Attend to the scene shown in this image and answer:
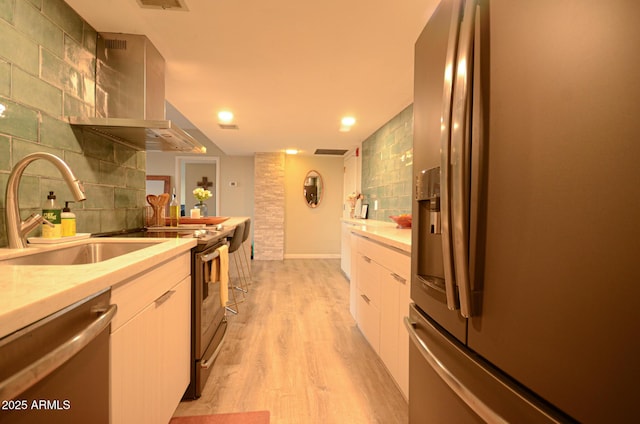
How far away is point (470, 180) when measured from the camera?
0.68 meters

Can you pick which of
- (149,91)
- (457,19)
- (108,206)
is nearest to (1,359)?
(457,19)

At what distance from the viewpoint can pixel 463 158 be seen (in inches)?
26.5

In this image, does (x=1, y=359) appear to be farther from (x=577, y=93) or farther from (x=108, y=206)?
(x=108, y=206)

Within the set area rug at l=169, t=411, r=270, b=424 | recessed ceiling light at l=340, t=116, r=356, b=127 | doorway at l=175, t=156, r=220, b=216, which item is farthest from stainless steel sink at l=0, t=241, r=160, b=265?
doorway at l=175, t=156, r=220, b=216

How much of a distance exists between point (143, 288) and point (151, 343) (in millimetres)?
244

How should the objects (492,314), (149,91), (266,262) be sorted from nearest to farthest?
(492,314)
(149,91)
(266,262)

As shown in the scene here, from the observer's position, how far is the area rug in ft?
5.05

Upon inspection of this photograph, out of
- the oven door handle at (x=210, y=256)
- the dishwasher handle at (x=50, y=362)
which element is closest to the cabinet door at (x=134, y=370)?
the dishwasher handle at (x=50, y=362)

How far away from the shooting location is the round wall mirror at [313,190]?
6.66 metres

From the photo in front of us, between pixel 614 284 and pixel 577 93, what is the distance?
278 millimetres

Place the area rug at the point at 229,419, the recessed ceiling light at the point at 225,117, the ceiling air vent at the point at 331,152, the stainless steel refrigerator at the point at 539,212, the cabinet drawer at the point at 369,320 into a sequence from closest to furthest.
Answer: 1. the stainless steel refrigerator at the point at 539,212
2. the area rug at the point at 229,419
3. the cabinet drawer at the point at 369,320
4. the recessed ceiling light at the point at 225,117
5. the ceiling air vent at the point at 331,152

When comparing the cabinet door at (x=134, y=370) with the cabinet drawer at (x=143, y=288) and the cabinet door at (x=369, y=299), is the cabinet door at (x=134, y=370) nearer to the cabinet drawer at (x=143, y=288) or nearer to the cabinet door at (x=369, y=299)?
the cabinet drawer at (x=143, y=288)

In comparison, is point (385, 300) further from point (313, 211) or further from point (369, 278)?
point (313, 211)

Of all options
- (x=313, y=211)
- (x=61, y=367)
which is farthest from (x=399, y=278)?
(x=313, y=211)
